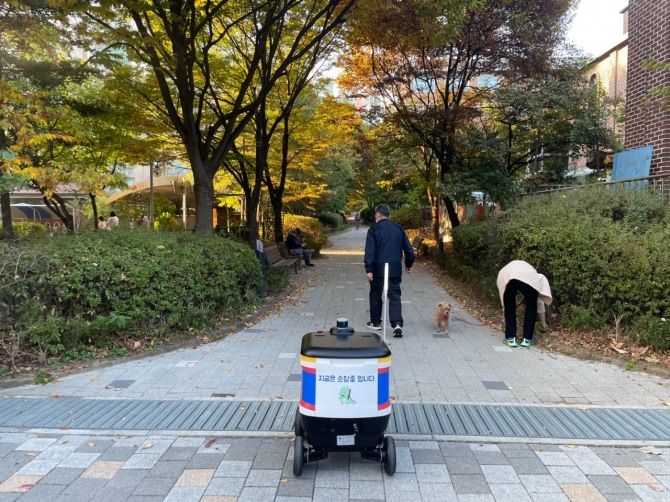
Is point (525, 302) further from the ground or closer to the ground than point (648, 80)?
closer to the ground

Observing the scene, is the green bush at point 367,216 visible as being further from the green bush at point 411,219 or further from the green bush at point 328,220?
the green bush at point 411,219

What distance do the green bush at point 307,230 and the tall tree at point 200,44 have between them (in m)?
7.69

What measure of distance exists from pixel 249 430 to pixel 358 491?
114cm

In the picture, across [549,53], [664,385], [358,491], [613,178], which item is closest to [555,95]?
[549,53]

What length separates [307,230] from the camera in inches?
782

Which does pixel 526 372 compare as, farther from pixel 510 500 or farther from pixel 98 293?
pixel 98 293

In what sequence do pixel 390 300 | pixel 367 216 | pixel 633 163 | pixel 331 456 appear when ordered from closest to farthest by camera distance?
pixel 331 456
pixel 390 300
pixel 633 163
pixel 367 216

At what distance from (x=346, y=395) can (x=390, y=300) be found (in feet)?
12.5

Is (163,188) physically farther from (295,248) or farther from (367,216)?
(367,216)

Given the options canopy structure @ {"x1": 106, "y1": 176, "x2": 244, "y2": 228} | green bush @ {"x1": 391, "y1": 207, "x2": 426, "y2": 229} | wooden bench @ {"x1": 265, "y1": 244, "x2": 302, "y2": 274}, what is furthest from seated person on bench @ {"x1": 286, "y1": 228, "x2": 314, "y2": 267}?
green bush @ {"x1": 391, "y1": 207, "x2": 426, "y2": 229}

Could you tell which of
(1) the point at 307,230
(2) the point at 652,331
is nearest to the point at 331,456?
(2) the point at 652,331

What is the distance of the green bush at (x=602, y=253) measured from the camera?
17.9ft

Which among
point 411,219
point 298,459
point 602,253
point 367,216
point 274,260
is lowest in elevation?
point 298,459

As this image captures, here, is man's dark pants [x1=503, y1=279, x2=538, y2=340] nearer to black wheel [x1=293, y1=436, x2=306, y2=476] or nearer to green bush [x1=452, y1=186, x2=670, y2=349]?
green bush [x1=452, y1=186, x2=670, y2=349]
